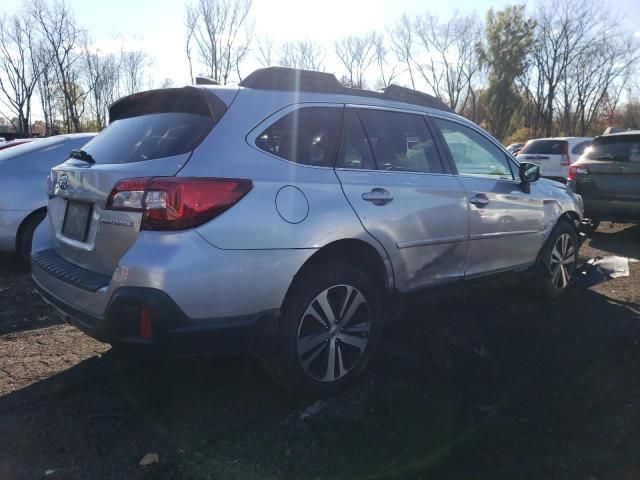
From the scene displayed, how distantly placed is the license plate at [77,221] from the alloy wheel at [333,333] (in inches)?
50.2

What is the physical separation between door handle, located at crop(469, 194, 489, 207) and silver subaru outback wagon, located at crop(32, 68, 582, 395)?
3 cm

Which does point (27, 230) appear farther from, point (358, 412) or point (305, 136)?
point (358, 412)

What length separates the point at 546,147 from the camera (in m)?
15.1

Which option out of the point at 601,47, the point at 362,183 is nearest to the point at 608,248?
the point at 362,183

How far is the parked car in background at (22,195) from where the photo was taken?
5660 millimetres

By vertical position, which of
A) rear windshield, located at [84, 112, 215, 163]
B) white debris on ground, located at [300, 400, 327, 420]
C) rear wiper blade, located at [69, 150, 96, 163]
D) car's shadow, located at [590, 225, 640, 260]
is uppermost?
rear windshield, located at [84, 112, 215, 163]

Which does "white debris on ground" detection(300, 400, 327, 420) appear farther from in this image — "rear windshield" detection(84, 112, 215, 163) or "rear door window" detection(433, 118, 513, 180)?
"rear door window" detection(433, 118, 513, 180)

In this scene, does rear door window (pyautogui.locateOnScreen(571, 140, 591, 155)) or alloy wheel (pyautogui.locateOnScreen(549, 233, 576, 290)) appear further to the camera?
rear door window (pyautogui.locateOnScreen(571, 140, 591, 155))

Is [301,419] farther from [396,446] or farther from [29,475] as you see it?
[29,475]

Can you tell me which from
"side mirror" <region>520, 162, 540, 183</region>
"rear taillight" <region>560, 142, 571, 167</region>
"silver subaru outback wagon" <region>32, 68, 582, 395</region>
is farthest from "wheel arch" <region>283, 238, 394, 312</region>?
"rear taillight" <region>560, 142, 571, 167</region>

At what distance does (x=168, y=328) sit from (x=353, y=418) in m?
1.14

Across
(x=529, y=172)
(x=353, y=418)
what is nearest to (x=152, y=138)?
(x=353, y=418)

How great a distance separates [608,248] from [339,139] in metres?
6.09

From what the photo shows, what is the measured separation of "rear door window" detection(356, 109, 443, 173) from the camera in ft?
11.3
